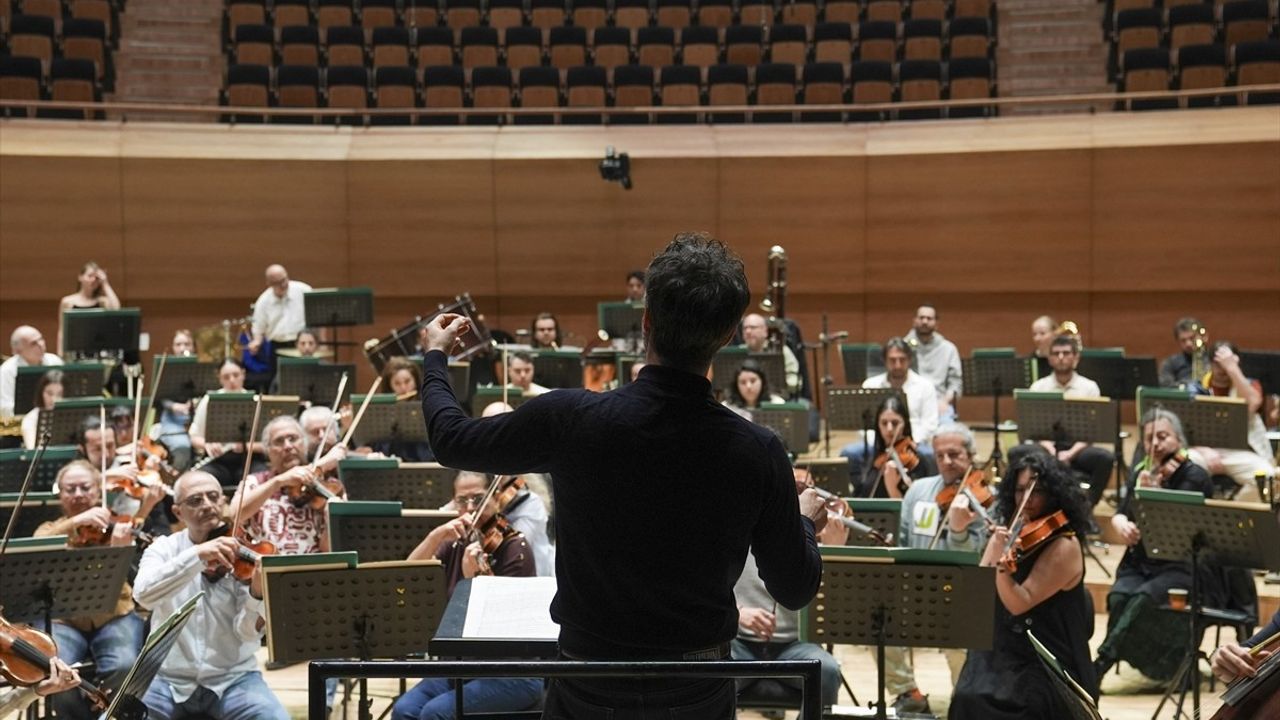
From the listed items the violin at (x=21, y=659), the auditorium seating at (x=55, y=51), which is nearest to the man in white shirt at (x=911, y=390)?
the violin at (x=21, y=659)

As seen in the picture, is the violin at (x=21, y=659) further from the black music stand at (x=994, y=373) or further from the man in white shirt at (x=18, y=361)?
the black music stand at (x=994, y=373)

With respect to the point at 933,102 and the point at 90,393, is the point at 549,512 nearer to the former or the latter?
the point at 90,393

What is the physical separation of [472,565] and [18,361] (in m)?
6.34

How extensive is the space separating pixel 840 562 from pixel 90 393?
643 centimetres

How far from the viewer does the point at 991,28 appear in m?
14.0

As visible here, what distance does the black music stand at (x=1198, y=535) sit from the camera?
5.56 metres

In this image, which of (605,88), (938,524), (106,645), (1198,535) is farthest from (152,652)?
(605,88)

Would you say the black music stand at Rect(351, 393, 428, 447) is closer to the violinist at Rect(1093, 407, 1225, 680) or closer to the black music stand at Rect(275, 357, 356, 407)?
the black music stand at Rect(275, 357, 356, 407)

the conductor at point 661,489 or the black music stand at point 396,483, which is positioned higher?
the conductor at point 661,489

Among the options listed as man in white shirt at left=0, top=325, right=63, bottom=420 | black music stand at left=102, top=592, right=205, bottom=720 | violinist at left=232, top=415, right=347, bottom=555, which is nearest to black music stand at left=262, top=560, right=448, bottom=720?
black music stand at left=102, top=592, right=205, bottom=720

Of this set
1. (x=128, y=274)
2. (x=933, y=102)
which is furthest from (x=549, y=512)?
(x=128, y=274)

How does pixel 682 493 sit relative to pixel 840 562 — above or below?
above

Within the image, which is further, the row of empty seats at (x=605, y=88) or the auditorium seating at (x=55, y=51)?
the row of empty seats at (x=605, y=88)

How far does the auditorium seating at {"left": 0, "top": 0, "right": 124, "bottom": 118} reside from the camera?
13328 mm
